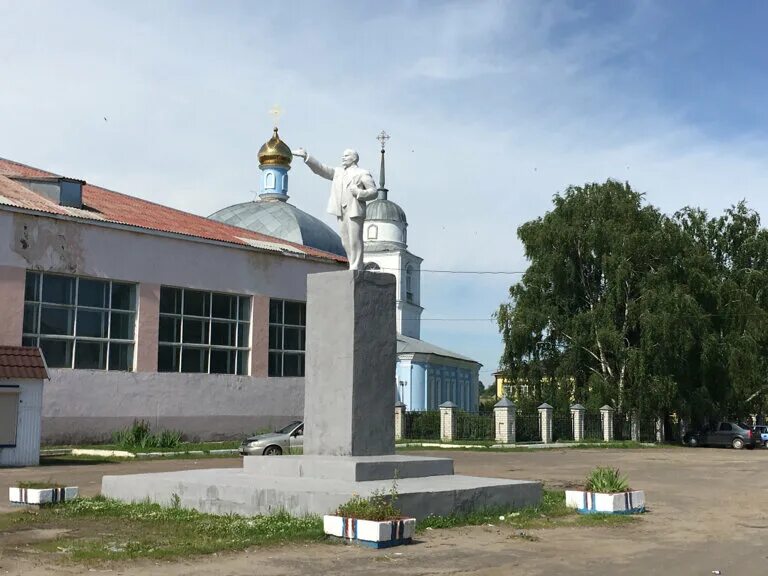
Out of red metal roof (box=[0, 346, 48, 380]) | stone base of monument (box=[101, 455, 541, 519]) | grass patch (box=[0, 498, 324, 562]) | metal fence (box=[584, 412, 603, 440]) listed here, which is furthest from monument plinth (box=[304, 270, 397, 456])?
metal fence (box=[584, 412, 603, 440])

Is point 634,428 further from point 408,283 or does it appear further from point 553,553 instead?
point 408,283

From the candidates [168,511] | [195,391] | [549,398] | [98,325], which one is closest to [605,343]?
[549,398]

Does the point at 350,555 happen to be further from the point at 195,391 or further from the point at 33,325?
the point at 195,391

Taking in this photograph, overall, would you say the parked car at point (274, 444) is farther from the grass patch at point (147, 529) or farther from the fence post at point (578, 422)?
the fence post at point (578, 422)

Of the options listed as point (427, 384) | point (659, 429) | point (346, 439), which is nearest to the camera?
point (346, 439)

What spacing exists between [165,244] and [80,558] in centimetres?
2369

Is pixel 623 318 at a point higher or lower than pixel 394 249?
lower

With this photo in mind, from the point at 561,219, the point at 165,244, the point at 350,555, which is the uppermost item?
the point at 561,219

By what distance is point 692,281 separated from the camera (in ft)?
134

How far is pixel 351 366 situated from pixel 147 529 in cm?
338

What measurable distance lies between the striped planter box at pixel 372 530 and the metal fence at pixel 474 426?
2887 centimetres

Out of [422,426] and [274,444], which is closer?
[274,444]

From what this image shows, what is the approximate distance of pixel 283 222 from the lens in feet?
175


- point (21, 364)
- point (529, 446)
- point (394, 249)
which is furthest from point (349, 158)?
point (394, 249)
